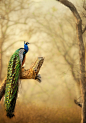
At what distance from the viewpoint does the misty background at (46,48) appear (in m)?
3.34

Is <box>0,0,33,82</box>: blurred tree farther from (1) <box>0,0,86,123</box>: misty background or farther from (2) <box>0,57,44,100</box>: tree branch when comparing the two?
(2) <box>0,57,44,100</box>: tree branch

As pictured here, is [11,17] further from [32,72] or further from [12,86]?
[12,86]

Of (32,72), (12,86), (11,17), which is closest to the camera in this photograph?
(12,86)

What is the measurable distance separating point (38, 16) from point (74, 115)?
8.27ft

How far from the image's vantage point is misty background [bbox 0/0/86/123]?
10.9 feet

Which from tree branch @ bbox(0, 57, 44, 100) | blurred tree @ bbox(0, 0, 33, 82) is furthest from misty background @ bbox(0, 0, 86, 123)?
tree branch @ bbox(0, 57, 44, 100)

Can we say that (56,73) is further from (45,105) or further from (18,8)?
(18,8)

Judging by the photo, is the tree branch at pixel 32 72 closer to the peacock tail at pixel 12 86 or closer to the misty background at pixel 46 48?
the peacock tail at pixel 12 86

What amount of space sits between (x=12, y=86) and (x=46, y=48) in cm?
230

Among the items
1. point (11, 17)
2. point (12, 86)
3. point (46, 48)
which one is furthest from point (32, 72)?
point (11, 17)

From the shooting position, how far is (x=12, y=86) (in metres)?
1.39

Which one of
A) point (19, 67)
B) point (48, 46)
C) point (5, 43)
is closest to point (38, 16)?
point (48, 46)

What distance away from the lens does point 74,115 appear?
3.19 m

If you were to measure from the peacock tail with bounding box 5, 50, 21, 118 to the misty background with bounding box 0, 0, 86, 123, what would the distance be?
6.00 ft
